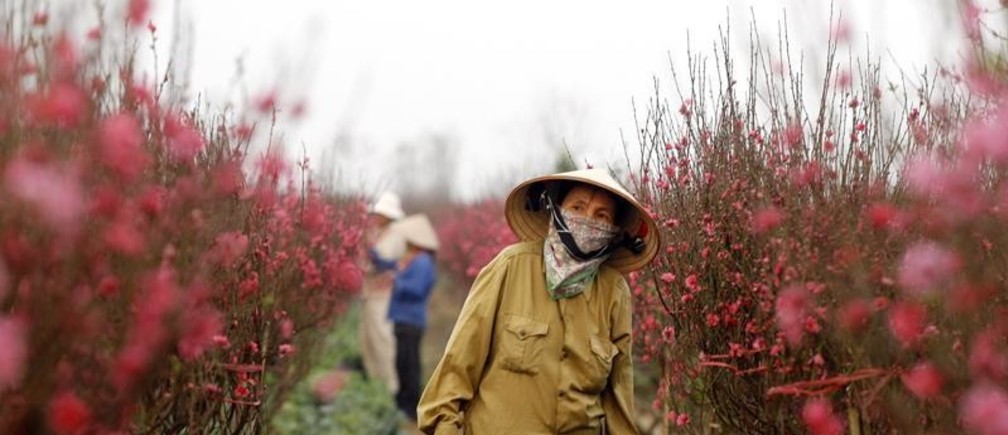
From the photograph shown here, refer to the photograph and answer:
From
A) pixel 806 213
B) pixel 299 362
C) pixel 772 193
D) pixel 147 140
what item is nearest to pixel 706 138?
pixel 772 193

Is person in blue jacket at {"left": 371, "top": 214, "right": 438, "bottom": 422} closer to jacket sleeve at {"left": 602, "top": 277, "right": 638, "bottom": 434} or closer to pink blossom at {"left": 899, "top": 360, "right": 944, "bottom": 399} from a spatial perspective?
jacket sleeve at {"left": 602, "top": 277, "right": 638, "bottom": 434}

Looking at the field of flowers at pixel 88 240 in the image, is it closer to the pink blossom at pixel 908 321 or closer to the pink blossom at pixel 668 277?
the pink blossom at pixel 908 321

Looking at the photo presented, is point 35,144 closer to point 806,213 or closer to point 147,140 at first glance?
point 147,140

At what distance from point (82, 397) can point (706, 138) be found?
2.68 metres

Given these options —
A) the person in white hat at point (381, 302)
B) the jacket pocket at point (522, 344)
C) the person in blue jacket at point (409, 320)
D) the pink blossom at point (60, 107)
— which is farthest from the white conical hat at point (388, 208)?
the pink blossom at point (60, 107)

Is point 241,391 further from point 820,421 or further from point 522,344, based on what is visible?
point 820,421

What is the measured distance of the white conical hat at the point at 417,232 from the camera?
36.1ft

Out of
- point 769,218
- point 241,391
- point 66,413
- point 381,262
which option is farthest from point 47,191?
point 381,262

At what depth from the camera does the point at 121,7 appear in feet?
7.84

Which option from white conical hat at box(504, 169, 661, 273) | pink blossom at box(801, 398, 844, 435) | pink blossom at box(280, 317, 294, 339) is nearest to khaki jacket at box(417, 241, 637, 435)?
white conical hat at box(504, 169, 661, 273)

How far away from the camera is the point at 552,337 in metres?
3.63

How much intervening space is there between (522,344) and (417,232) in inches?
296

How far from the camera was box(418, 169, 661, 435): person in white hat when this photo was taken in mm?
3553

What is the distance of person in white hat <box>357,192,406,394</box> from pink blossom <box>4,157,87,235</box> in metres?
9.29
